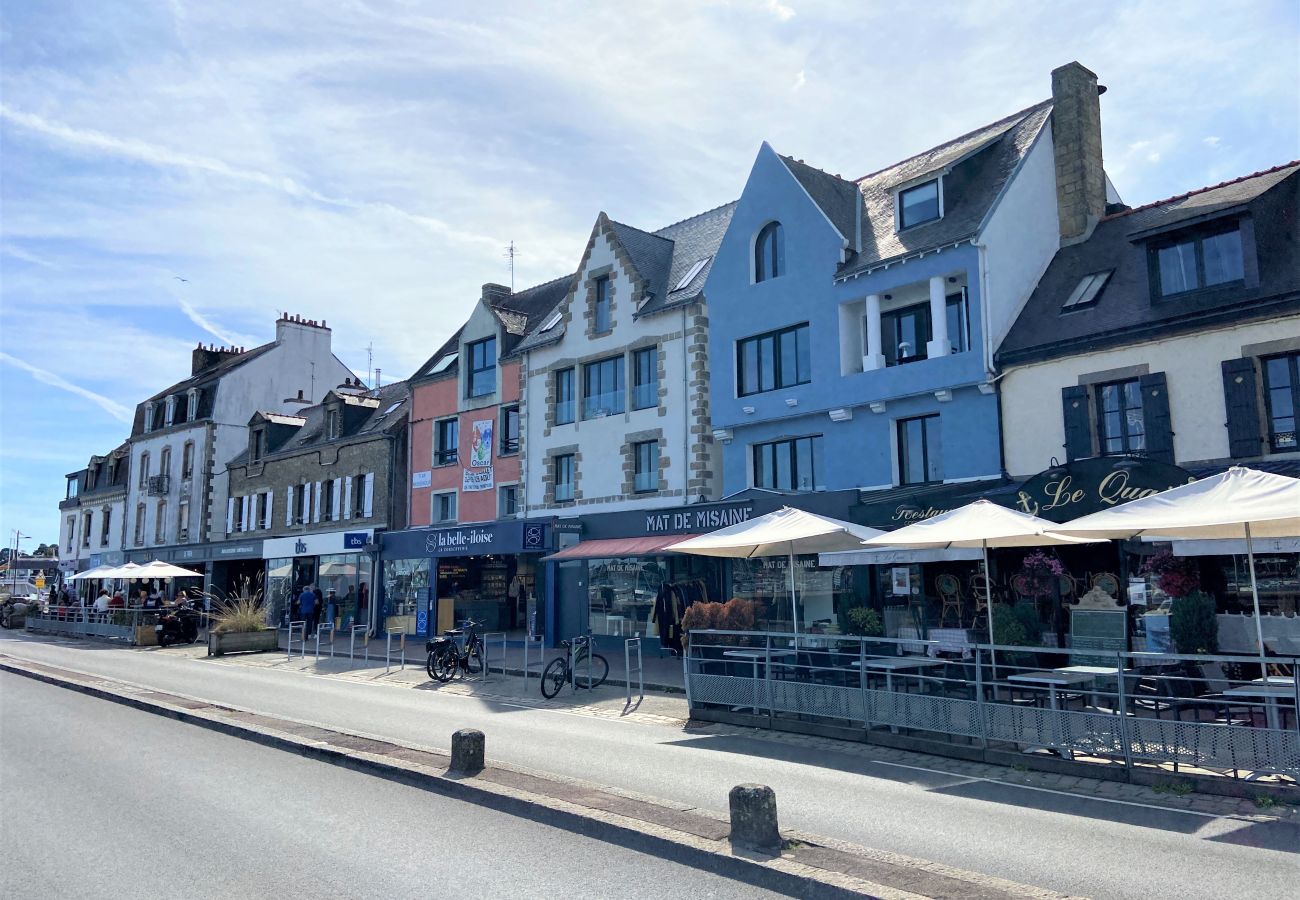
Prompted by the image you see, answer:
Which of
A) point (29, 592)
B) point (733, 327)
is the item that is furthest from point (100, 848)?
point (29, 592)

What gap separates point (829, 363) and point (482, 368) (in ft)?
44.8

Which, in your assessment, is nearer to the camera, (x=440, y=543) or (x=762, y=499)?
(x=762, y=499)

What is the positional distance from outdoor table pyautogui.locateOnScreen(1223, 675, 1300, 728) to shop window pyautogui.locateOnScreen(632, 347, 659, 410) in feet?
57.7

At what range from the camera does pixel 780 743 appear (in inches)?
452

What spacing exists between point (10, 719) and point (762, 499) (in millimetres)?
13710

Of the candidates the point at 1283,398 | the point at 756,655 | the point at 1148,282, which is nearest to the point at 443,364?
the point at 1148,282

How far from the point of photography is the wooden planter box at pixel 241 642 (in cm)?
2562

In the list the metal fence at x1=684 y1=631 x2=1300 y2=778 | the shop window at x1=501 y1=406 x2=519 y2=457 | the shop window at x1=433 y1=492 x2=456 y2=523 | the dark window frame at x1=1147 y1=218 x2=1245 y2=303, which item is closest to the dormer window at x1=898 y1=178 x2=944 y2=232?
the dark window frame at x1=1147 y1=218 x2=1245 y2=303

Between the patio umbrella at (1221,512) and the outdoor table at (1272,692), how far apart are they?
27 cm

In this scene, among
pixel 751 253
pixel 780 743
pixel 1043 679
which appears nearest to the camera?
pixel 1043 679

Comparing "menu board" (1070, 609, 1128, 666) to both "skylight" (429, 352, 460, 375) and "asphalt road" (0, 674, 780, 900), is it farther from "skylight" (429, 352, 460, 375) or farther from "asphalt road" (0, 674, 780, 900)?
"skylight" (429, 352, 460, 375)

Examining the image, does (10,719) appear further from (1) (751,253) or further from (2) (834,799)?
(1) (751,253)

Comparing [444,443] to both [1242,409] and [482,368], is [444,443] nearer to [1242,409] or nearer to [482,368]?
[482,368]

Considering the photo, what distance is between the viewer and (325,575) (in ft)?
116
